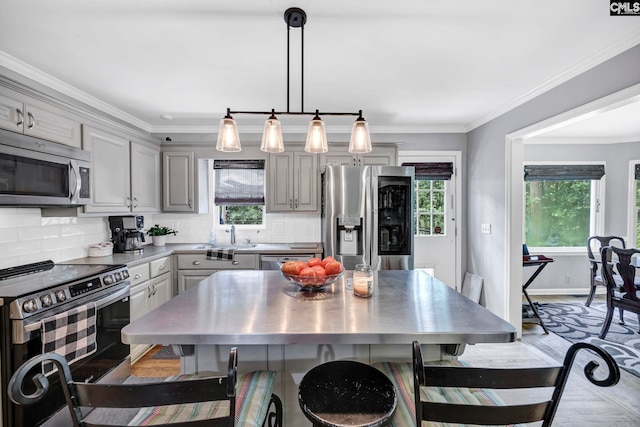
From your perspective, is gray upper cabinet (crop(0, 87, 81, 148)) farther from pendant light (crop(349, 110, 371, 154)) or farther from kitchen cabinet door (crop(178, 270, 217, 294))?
pendant light (crop(349, 110, 371, 154))

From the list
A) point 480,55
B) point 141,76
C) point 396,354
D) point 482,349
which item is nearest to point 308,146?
point 396,354

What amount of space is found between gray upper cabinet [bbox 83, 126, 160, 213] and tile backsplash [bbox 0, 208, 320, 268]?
0.96 feet

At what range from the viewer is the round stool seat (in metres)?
0.93

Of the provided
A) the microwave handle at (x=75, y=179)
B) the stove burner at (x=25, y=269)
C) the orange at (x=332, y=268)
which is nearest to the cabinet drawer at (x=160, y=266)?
the stove burner at (x=25, y=269)

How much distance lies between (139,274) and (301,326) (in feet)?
7.17

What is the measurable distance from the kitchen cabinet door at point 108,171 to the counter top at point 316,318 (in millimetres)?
1752

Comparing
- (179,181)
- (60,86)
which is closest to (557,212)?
(179,181)

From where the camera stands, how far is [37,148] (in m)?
2.03

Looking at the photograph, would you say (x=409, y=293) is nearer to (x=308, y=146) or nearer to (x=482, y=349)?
(x=308, y=146)

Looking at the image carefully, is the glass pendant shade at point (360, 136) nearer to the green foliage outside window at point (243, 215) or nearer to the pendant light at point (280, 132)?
the pendant light at point (280, 132)

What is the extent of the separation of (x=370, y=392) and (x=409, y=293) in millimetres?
636

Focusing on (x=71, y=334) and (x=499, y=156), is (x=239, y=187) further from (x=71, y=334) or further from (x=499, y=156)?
(x=499, y=156)

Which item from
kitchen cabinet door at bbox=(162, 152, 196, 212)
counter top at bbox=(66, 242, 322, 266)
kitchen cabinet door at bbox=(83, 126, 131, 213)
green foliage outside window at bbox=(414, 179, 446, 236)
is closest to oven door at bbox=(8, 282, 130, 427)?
counter top at bbox=(66, 242, 322, 266)

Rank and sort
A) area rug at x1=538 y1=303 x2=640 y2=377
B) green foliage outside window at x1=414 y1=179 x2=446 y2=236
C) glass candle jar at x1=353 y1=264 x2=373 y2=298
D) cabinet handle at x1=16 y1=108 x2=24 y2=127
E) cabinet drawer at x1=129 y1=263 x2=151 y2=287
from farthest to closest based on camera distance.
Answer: green foliage outside window at x1=414 y1=179 x2=446 y2=236, area rug at x1=538 y1=303 x2=640 y2=377, cabinet drawer at x1=129 y1=263 x2=151 y2=287, cabinet handle at x1=16 y1=108 x2=24 y2=127, glass candle jar at x1=353 y1=264 x2=373 y2=298
